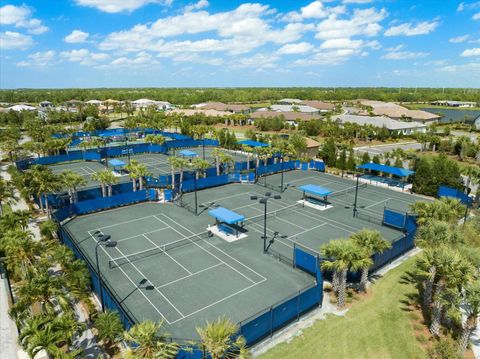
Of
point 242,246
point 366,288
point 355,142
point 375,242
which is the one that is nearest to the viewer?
point 375,242

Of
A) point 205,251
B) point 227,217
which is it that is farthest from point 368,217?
point 205,251

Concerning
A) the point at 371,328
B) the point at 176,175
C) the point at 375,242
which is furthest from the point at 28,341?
the point at 176,175

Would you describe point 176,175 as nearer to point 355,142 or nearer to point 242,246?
point 242,246

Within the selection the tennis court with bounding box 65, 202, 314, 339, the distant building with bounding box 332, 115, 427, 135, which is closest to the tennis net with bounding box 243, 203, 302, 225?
the tennis court with bounding box 65, 202, 314, 339

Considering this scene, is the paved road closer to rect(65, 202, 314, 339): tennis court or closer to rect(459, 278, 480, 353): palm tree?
rect(65, 202, 314, 339): tennis court

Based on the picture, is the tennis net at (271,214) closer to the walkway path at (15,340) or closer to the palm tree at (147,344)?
the walkway path at (15,340)
